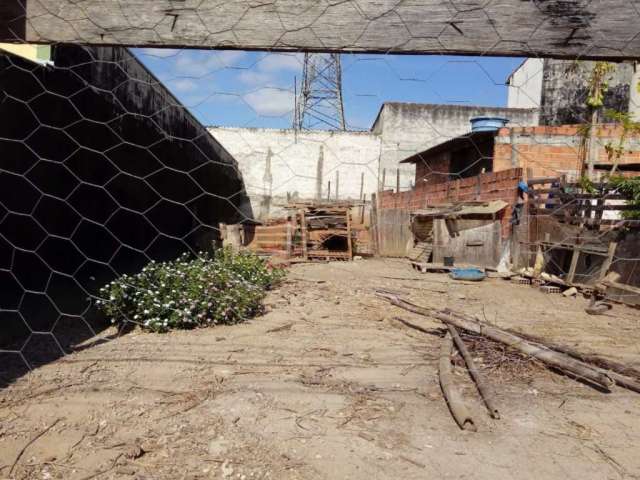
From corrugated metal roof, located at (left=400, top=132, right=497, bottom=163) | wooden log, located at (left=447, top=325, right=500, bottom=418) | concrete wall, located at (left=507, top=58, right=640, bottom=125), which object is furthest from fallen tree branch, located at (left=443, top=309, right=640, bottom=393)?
concrete wall, located at (left=507, top=58, right=640, bottom=125)

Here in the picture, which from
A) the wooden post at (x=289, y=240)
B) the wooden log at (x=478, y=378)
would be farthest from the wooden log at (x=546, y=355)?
the wooden post at (x=289, y=240)

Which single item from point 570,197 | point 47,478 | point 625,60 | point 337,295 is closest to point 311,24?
point 625,60

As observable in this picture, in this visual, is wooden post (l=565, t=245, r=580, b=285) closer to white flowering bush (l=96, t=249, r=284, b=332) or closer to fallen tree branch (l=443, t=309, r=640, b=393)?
fallen tree branch (l=443, t=309, r=640, b=393)

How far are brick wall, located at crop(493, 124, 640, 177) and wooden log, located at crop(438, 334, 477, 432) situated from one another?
876cm

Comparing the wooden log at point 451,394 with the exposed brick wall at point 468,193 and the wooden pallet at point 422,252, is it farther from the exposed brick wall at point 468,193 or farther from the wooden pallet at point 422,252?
the wooden pallet at point 422,252

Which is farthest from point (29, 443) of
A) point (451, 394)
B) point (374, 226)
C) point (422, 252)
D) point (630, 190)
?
point (374, 226)

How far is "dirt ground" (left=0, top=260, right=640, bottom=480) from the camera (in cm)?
208

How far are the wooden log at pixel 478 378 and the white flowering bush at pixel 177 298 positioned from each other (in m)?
2.07

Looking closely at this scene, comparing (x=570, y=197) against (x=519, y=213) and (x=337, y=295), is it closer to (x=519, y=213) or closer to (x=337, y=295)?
(x=519, y=213)

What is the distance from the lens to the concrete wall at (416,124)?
64.4 ft

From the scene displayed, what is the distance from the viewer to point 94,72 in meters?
5.12

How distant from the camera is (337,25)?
191 centimetres

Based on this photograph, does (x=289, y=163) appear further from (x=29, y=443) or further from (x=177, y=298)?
(x=29, y=443)

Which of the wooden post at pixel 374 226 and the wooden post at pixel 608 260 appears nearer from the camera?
the wooden post at pixel 608 260
